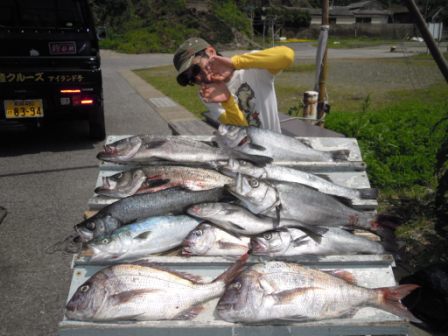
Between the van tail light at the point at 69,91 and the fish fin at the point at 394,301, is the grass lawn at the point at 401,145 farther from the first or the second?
the van tail light at the point at 69,91

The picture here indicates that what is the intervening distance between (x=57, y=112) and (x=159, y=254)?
5.30m

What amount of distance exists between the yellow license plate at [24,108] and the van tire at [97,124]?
98cm

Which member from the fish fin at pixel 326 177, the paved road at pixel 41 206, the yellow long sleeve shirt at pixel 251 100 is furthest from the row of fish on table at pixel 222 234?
the paved road at pixel 41 206

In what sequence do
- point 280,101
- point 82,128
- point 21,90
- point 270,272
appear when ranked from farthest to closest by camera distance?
point 280,101 → point 82,128 → point 21,90 → point 270,272

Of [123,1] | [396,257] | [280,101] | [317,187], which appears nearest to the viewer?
[396,257]

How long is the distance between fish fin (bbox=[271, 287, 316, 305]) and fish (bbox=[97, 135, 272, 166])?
4.04 feet

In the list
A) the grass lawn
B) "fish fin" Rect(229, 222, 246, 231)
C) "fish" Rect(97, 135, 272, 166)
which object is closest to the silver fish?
"fish" Rect(97, 135, 272, 166)

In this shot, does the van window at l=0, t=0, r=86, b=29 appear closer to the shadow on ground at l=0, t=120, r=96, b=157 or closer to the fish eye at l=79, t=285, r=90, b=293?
the shadow on ground at l=0, t=120, r=96, b=157

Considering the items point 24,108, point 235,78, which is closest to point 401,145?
point 235,78

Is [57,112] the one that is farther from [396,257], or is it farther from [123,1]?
[123,1]

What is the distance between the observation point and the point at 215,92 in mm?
3955

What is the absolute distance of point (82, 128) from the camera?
9.26m

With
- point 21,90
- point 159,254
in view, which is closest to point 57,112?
point 21,90

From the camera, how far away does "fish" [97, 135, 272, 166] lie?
3.14 meters
